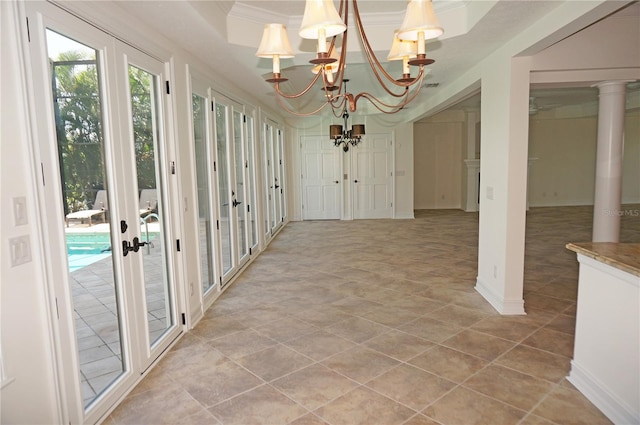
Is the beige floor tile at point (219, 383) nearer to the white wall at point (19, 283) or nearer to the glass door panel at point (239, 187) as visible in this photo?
the white wall at point (19, 283)

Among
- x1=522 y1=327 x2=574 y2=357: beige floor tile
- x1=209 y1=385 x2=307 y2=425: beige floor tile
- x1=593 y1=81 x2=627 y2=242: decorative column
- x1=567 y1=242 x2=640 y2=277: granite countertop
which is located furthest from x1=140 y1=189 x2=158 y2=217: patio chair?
x1=593 y1=81 x2=627 y2=242: decorative column

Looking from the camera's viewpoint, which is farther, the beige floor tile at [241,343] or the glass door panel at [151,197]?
the beige floor tile at [241,343]

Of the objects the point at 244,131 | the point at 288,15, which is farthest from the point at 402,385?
the point at 244,131

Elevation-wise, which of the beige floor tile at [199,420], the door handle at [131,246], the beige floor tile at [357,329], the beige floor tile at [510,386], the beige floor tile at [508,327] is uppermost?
the door handle at [131,246]

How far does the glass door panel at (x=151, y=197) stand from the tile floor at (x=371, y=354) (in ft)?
1.14

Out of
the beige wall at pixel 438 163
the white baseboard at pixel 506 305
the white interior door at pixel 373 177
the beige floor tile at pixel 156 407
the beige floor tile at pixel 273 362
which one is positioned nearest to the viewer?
the beige floor tile at pixel 156 407

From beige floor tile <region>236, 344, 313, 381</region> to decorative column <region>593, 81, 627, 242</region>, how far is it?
11.5ft

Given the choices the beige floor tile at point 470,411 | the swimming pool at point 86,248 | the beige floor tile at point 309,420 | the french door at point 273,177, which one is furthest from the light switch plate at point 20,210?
the french door at point 273,177

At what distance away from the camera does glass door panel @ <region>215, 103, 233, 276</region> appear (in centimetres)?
467

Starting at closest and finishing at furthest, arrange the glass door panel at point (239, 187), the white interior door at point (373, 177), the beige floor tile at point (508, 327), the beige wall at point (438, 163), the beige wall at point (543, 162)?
the beige floor tile at point (508, 327), the glass door panel at point (239, 187), the white interior door at point (373, 177), the beige wall at point (543, 162), the beige wall at point (438, 163)

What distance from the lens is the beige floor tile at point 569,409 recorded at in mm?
2236

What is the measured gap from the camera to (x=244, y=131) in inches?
227

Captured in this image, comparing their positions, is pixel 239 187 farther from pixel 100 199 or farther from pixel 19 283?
pixel 19 283

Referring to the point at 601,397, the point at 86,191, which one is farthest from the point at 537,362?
the point at 86,191
